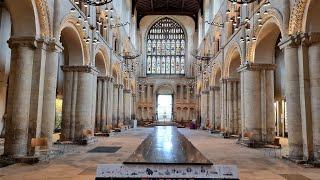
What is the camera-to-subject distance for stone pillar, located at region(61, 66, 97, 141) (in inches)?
811

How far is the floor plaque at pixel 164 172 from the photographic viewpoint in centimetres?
536

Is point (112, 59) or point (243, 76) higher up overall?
point (112, 59)

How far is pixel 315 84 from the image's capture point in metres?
12.9

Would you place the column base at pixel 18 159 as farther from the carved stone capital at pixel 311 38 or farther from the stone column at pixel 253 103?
the stone column at pixel 253 103

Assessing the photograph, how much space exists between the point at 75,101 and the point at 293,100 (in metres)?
13.6

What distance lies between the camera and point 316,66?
1291cm

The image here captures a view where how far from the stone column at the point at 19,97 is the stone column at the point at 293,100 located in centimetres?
1127

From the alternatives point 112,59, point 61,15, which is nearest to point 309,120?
point 61,15

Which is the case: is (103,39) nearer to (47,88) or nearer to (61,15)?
(61,15)

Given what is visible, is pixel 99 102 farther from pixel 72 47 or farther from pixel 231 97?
pixel 231 97

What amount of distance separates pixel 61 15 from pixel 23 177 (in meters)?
8.73

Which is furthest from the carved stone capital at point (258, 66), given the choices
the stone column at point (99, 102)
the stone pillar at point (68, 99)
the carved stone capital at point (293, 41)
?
the stone column at point (99, 102)

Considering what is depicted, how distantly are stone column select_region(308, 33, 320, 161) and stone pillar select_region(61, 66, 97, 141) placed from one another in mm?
13573

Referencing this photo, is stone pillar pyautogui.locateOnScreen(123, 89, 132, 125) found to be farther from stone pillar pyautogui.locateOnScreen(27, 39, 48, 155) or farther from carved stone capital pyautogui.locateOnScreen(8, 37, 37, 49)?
carved stone capital pyautogui.locateOnScreen(8, 37, 37, 49)
